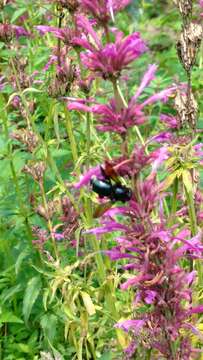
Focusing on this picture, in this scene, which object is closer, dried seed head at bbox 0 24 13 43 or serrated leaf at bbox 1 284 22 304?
dried seed head at bbox 0 24 13 43

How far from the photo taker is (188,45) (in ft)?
7.97

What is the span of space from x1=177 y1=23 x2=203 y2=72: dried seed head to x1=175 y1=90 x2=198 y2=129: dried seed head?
0.11m

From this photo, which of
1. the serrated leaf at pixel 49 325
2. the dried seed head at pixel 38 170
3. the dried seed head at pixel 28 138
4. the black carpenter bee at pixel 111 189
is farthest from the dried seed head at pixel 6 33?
the black carpenter bee at pixel 111 189

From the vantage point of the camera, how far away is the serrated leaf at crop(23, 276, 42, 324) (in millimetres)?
2992

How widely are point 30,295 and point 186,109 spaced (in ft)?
3.82

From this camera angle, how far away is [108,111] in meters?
1.59

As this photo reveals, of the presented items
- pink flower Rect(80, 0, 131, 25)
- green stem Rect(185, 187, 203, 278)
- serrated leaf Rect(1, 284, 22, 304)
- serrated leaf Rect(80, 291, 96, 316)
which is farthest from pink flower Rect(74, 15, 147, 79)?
serrated leaf Rect(1, 284, 22, 304)

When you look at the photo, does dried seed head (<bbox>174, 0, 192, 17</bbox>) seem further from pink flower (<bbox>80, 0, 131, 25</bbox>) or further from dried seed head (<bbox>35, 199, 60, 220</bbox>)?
dried seed head (<bbox>35, 199, 60, 220</bbox>)

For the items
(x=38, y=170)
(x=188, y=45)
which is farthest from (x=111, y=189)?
(x=38, y=170)

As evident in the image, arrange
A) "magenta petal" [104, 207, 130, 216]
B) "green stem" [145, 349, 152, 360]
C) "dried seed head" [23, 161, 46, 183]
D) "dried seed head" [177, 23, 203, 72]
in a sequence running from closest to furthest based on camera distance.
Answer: "magenta petal" [104, 207, 130, 216], "green stem" [145, 349, 152, 360], "dried seed head" [177, 23, 203, 72], "dried seed head" [23, 161, 46, 183]

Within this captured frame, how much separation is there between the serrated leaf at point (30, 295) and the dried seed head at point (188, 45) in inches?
49.9

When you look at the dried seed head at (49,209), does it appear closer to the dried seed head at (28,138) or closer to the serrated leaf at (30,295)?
the dried seed head at (28,138)

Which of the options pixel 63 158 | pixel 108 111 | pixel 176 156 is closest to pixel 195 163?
pixel 176 156

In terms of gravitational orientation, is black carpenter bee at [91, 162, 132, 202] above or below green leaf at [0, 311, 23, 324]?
above
